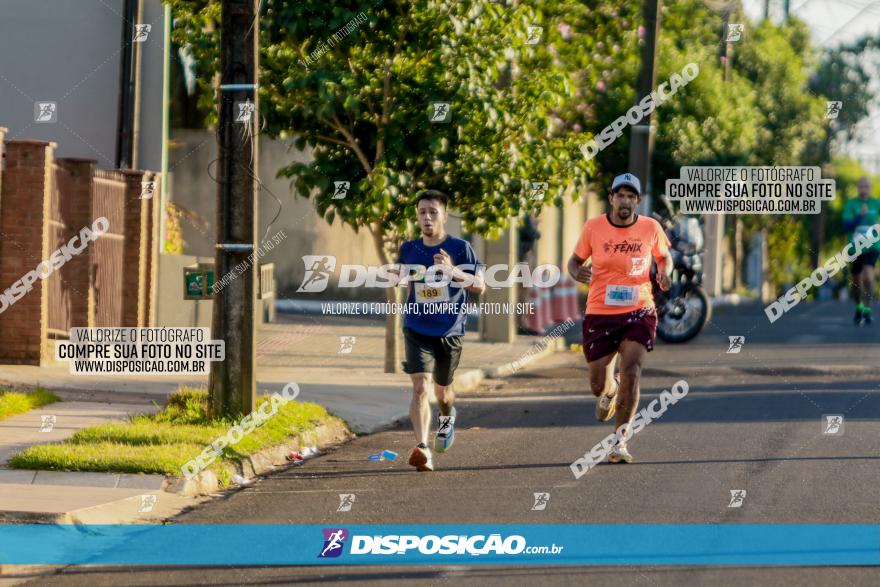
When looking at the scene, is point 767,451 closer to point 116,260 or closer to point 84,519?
point 84,519

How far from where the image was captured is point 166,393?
47.9 ft

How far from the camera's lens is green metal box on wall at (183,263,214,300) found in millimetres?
12281

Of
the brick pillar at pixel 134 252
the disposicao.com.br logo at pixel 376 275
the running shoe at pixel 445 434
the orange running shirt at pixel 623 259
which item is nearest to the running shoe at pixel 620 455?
the orange running shirt at pixel 623 259

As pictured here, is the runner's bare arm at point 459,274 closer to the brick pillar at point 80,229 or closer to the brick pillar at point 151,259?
Result: the brick pillar at point 80,229

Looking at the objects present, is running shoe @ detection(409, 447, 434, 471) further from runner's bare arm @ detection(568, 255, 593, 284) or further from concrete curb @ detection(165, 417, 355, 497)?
runner's bare arm @ detection(568, 255, 593, 284)

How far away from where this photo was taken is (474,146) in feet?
55.7

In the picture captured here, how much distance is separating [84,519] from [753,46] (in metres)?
38.4

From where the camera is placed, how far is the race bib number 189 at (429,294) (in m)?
11.1

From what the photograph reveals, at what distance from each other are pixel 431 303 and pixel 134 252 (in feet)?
28.0

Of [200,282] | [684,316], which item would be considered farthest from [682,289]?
[200,282]

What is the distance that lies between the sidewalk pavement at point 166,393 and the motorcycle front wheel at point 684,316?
5.97ft

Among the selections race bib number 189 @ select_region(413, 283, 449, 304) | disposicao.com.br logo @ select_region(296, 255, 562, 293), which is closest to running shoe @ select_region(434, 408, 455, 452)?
race bib number 189 @ select_region(413, 283, 449, 304)

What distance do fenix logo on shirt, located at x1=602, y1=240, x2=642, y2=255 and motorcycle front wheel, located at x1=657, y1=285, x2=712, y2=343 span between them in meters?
9.71

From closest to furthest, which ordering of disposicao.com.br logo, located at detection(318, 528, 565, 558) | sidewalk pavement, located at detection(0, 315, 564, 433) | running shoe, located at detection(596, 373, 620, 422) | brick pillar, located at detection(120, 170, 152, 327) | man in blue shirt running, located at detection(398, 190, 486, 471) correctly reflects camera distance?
disposicao.com.br logo, located at detection(318, 528, 565, 558) → man in blue shirt running, located at detection(398, 190, 486, 471) → running shoe, located at detection(596, 373, 620, 422) → sidewalk pavement, located at detection(0, 315, 564, 433) → brick pillar, located at detection(120, 170, 152, 327)
